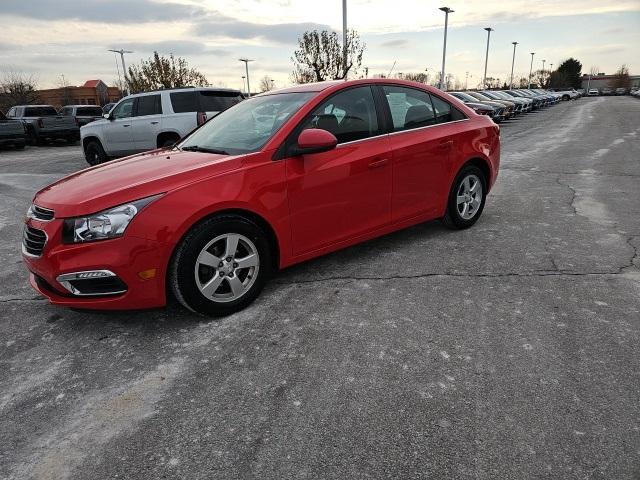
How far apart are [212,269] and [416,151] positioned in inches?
89.3

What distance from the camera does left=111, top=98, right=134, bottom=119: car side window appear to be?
11.7 metres

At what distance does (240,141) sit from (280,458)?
2.52 metres

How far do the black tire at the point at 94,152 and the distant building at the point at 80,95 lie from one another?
45.2m

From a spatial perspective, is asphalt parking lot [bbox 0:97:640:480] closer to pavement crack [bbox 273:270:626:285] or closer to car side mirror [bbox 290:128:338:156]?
pavement crack [bbox 273:270:626:285]

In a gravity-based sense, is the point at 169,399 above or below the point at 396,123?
below

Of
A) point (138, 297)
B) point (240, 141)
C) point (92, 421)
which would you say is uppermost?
point (240, 141)

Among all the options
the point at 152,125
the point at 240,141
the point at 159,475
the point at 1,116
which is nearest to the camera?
the point at 159,475

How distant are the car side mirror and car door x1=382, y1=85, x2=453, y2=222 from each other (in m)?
0.90

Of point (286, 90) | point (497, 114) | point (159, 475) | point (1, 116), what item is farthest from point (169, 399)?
point (497, 114)

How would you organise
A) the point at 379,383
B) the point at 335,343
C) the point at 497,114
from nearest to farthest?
1. the point at 379,383
2. the point at 335,343
3. the point at 497,114

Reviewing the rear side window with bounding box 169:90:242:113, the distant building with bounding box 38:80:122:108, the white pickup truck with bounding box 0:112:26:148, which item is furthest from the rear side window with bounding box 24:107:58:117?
the distant building with bounding box 38:80:122:108

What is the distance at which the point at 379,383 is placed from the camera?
2623 millimetres

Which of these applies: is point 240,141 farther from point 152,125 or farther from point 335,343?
point 152,125

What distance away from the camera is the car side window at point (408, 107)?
175 inches
